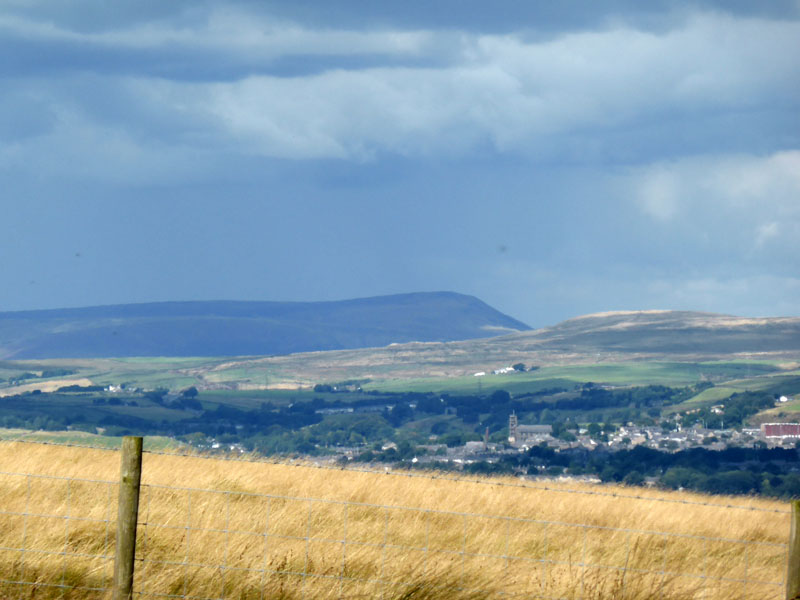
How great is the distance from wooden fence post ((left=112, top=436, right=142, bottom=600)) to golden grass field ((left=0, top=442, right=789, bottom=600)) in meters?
0.76

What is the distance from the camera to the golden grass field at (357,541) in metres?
Result: 13.0

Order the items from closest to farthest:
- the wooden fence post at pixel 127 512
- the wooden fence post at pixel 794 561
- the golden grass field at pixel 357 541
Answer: the wooden fence post at pixel 794 561, the wooden fence post at pixel 127 512, the golden grass field at pixel 357 541

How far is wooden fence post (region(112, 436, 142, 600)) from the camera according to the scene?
10859mm

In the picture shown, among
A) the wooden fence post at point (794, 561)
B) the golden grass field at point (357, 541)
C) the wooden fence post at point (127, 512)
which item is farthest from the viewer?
the golden grass field at point (357, 541)

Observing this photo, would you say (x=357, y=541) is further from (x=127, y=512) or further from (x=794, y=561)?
(x=794, y=561)

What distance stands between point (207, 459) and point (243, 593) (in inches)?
403

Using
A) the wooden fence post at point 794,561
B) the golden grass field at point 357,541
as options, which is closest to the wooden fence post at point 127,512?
the golden grass field at point 357,541

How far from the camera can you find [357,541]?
14.6m

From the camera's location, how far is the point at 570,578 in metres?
13.3

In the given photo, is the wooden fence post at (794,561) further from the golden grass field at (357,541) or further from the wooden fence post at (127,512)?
the wooden fence post at (127,512)

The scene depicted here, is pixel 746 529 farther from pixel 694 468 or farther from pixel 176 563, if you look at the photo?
pixel 694 468

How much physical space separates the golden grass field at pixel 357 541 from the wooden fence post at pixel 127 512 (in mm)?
756

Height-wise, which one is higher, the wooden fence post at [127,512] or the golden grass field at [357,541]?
the wooden fence post at [127,512]

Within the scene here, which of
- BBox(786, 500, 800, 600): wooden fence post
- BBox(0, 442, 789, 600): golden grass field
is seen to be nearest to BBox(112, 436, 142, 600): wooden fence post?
BBox(0, 442, 789, 600): golden grass field
